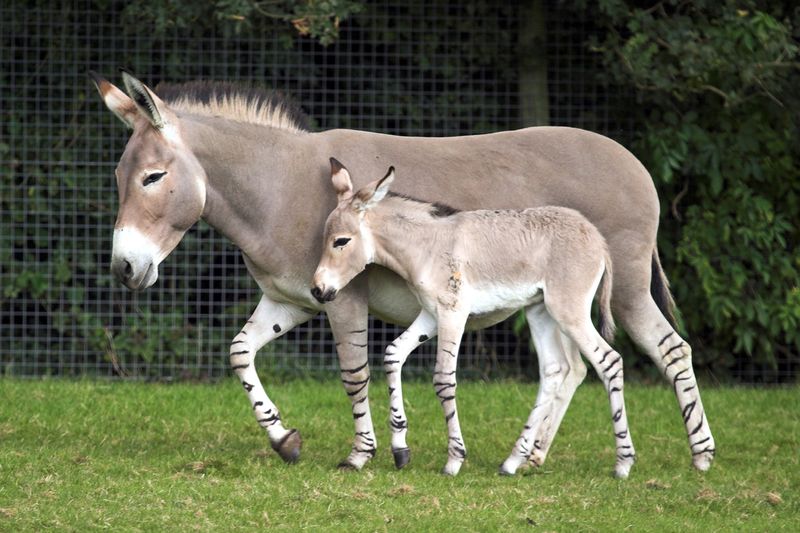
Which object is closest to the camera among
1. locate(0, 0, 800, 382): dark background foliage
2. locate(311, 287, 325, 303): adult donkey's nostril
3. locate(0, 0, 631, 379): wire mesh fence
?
locate(311, 287, 325, 303): adult donkey's nostril

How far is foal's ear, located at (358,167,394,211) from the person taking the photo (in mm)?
6418

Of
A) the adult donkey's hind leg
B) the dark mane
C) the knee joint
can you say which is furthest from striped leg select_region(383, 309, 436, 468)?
the adult donkey's hind leg

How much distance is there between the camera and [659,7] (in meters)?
9.94

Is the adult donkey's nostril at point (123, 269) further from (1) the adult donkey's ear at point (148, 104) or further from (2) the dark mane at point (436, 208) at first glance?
(2) the dark mane at point (436, 208)

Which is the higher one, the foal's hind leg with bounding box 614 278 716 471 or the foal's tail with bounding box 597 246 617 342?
the foal's tail with bounding box 597 246 617 342

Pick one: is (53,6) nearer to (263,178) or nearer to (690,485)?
(263,178)

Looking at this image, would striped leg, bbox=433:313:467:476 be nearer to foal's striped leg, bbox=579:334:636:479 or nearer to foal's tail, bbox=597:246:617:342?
foal's striped leg, bbox=579:334:636:479

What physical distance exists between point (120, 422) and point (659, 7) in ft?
17.3

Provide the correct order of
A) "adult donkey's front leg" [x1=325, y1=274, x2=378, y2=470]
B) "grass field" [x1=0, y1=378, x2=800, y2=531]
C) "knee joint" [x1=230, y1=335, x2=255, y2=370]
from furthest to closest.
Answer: "knee joint" [x1=230, y1=335, x2=255, y2=370] < "adult donkey's front leg" [x1=325, y1=274, x2=378, y2=470] < "grass field" [x1=0, y1=378, x2=800, y2=531]

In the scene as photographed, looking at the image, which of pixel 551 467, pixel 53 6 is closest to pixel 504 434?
pixel 551 467

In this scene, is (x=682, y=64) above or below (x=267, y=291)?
above

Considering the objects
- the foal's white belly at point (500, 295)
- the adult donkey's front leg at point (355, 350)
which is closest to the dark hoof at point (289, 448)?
the adult donkey's front leg at point (355, 350)

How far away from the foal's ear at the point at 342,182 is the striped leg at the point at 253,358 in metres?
0.84

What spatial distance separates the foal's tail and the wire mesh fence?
12.9 feet
